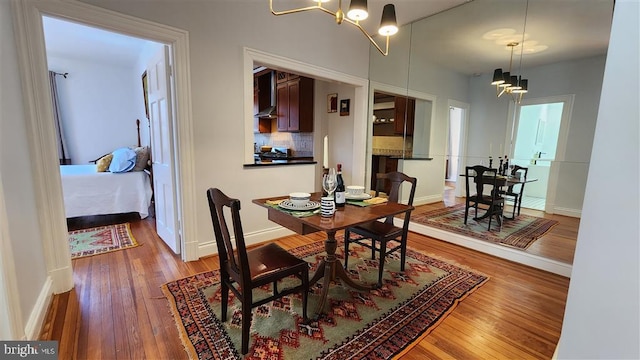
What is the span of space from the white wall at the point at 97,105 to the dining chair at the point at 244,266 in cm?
512

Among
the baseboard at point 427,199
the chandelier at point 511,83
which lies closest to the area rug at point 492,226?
the baseboard at point 427,199

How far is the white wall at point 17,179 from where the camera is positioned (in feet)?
4.79

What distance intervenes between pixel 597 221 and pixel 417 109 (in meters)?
3.20

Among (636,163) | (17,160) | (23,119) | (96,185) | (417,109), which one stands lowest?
(96,185)

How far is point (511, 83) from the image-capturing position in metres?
2.79

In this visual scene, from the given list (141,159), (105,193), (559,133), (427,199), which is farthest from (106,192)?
(559,133)

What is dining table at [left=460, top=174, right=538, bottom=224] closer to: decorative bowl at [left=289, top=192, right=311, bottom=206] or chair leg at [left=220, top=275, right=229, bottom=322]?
decorative bowl at [left=289, top=192, right=311, bottom=206]

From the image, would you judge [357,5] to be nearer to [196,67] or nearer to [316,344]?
[196,67]

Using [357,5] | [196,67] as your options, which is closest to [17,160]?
[196,67]

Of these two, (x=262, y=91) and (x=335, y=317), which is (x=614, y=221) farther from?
(x=262, y=91)

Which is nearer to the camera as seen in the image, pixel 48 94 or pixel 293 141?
pixel 48 94

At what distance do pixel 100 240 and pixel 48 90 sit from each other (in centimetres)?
192

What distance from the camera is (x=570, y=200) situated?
254 cm

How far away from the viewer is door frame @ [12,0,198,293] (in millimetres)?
1743
